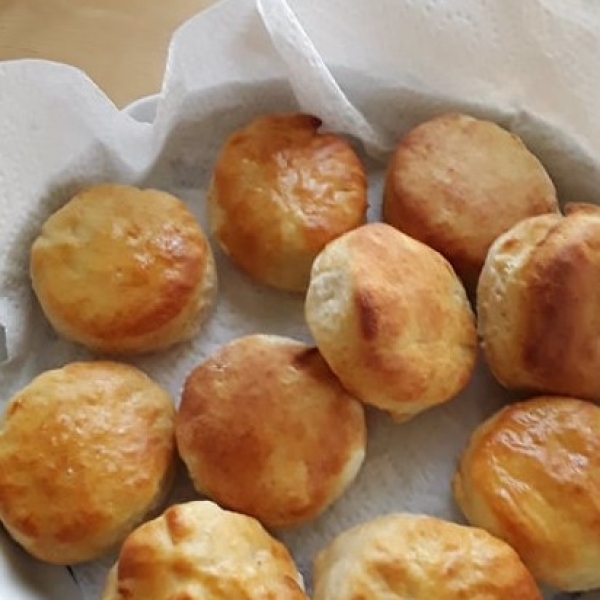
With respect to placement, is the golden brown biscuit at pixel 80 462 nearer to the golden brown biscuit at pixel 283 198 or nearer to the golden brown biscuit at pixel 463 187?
the golden brown biscuit at pixel 283 198

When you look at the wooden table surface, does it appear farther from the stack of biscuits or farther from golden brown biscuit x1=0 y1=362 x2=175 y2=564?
golden brown biscuit x1=0 y1=362 x2=175 y2=564

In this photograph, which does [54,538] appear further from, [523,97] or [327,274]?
[523,97]

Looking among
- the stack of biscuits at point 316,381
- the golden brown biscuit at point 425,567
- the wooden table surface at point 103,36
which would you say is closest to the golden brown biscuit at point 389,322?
the stack of biscuits at point 316,381

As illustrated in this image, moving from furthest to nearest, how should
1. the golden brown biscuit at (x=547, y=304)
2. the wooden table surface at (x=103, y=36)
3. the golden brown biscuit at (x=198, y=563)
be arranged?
1. the wooden table surface at (x=103, y=36)
2. the golden brown biscuit at (x=547, y=304)
3. the golden brown biscuit at (x=198, y=563)

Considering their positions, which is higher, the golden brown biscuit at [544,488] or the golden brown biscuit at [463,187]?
the golden brown biscuit at [463,187]

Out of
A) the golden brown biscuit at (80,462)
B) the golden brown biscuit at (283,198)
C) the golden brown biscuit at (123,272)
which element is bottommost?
the golden brown biscuit at (80,462)

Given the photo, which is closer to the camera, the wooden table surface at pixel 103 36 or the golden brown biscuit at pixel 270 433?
the golden brown biscuit at pixel 270 433

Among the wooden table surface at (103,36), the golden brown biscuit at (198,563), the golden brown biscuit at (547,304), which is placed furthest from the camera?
the wooden table surface at (103,36)

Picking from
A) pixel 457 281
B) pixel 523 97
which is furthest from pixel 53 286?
pixel 523 97
